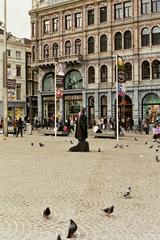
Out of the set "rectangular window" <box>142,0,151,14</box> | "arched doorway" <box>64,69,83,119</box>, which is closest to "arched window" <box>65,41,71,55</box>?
"arched doorway" <box>64,69,83,119</box>

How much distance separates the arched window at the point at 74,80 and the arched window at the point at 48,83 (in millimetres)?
2345

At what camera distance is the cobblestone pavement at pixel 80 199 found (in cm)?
694

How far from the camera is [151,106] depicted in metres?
55.2

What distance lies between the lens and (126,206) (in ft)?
28.8

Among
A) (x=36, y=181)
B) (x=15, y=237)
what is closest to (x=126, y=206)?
(x=15, y=237)

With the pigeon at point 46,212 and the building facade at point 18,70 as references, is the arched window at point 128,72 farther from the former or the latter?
the pigeon at point 46,212

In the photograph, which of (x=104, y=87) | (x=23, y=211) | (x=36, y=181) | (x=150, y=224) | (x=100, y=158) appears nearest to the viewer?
(x=150, y=224)

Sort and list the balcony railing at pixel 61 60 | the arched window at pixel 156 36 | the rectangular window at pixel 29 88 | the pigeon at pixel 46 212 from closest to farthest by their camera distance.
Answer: the pigeon at pixel 46 212, the arched window at pixel 156 36, the balcony railing at pixel 61 60, the rectangular window at pixel 29 88

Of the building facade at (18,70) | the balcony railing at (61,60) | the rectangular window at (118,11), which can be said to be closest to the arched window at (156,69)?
the rectangular window at (118,11)

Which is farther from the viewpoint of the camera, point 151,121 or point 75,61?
point 75,61

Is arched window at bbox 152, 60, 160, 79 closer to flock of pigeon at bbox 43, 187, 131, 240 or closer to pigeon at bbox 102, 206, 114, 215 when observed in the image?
flock of pigeon at bbox 43, 187, 131, 240

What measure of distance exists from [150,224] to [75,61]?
53860 mm

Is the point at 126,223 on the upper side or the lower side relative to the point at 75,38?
lower

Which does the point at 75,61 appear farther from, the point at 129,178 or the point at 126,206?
the point at 126,206
